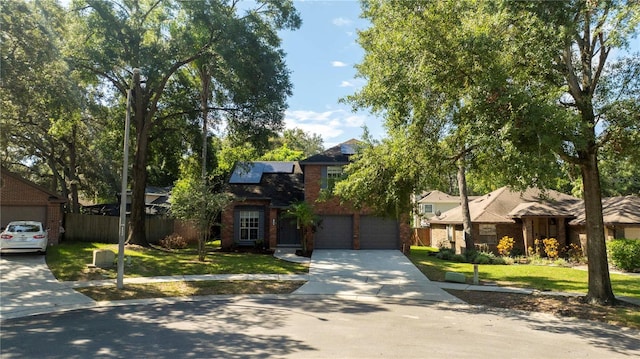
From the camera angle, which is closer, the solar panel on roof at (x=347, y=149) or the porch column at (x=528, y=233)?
the solar panel on roof at (x=347, y=149)

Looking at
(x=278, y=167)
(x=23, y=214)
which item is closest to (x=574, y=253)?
(x=278, y=167)

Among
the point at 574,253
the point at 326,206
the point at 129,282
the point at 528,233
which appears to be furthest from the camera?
the point at 528,233

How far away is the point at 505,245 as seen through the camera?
24.0m

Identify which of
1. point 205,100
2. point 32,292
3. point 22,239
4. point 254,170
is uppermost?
point 205,100

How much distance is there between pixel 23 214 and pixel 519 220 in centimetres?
2835

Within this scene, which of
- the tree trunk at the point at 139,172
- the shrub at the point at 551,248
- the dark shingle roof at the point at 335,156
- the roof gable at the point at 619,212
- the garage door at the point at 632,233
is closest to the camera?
the roof gable at the point at 619,212

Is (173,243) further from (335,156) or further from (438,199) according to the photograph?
(438,199)

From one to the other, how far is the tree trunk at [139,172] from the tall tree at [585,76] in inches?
733

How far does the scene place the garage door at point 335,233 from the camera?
77.6 feet

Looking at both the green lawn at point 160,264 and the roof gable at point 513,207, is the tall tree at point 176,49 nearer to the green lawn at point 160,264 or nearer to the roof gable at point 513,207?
the green lawn at point 160,264

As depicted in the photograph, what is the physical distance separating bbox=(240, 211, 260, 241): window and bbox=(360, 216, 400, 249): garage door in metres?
6.13

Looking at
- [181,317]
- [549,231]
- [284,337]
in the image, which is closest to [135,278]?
[181,317]

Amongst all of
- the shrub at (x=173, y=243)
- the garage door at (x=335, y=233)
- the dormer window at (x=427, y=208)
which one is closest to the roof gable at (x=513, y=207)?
the garage door at (x=335, y=233)

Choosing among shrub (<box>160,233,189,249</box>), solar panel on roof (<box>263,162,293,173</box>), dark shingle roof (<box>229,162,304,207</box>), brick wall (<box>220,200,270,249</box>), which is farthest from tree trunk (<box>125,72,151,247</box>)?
solar panel on roof (<box>263,162,293,173</box>)
